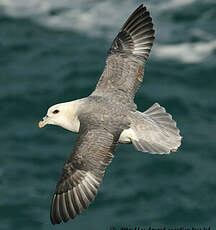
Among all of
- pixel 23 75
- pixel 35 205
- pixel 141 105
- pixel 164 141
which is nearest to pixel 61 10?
pixel 23 75

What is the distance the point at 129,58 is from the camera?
416 inches

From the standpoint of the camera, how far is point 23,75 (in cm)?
2042

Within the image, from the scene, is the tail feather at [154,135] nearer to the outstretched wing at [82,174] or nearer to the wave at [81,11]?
the outstretched wing at [82,174]

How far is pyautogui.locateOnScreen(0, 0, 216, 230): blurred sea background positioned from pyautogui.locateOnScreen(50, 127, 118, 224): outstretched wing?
864cm

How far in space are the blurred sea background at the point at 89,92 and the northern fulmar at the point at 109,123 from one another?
24.8ft

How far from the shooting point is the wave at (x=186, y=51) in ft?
70.1

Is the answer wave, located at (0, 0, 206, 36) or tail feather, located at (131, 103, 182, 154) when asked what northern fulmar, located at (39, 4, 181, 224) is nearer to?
tail feather, located at (131, 103, 182, 154)

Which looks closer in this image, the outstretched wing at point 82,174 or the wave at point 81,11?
the outstretched wing at point 82,174

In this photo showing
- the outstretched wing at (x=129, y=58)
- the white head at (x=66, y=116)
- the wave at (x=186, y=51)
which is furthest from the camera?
the wave at (x=186, y=51)

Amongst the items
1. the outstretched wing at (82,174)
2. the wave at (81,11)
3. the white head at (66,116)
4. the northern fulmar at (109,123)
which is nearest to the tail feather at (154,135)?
the northern fulmar at (109,123)

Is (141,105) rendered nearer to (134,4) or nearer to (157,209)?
(157,209)

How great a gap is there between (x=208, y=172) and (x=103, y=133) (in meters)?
9.73

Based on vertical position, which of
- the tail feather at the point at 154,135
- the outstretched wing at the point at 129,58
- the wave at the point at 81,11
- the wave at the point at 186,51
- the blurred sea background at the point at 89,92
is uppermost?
the outstretched wing at the point at 129,58

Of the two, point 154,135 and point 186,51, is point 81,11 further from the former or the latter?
point 154,135
